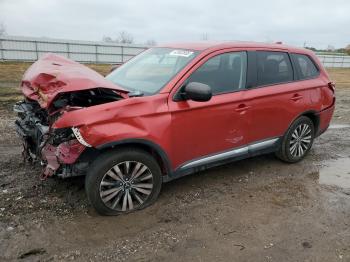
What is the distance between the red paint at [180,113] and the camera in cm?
366

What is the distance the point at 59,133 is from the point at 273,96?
2871 millimetres

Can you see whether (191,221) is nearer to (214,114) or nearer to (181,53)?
(214,114)

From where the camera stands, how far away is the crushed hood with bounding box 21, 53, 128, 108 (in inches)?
147

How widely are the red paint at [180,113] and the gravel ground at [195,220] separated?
1.93 ft

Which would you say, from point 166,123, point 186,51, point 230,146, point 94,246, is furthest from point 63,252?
point 186,51

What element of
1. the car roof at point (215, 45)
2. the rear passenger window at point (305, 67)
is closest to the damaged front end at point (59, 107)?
the car roof at point (215, 45)

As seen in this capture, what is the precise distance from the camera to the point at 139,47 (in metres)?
29.1

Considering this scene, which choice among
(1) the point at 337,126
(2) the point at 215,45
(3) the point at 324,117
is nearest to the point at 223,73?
(2) the point at 215,45

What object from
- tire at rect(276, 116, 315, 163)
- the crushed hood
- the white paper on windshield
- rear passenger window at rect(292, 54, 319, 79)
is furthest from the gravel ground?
the white paper on windshield

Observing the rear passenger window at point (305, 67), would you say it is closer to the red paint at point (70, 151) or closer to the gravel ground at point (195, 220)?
the gravel ground at point (195, 220)

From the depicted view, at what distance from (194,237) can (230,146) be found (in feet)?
4.78

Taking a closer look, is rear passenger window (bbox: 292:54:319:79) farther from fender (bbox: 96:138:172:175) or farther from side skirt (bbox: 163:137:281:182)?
fender (bbox: 96:138:172:175)

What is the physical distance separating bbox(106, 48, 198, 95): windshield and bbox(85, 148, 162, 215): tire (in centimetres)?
80

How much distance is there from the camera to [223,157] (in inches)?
184
